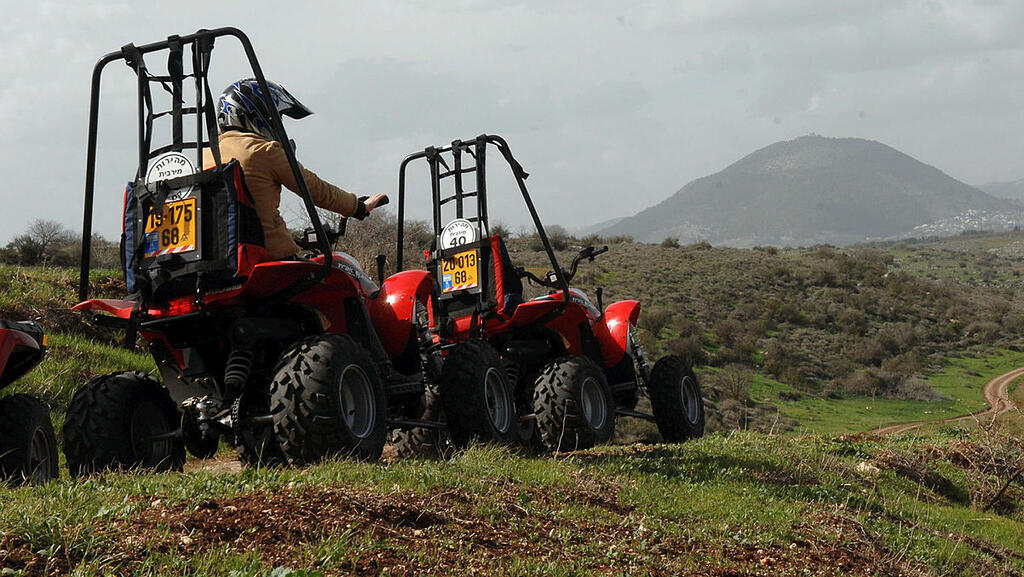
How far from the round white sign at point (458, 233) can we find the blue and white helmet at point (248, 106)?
11.5 feet

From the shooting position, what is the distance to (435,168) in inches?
424

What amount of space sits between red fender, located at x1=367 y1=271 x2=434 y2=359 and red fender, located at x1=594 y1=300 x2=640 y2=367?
3.31 meters

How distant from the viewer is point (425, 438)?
9656 millimetres

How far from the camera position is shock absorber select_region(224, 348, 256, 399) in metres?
6.36

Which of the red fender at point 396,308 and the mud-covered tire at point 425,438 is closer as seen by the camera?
the red fender at point 396,308

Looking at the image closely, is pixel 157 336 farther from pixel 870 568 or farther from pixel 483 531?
pixel 870 568

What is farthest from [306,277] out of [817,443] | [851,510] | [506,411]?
[817,443]

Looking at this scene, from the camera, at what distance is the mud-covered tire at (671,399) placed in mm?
11180

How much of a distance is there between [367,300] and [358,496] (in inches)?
110

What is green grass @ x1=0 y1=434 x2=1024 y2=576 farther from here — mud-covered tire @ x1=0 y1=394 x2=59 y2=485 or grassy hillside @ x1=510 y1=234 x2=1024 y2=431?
grassy hillside @ x1=510 y1=234 x2=1024 y2=431

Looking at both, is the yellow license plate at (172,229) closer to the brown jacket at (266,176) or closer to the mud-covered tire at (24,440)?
the brown jacket at (266,176)

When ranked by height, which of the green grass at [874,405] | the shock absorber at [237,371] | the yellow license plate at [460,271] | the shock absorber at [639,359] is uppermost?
the yellow license plate at [460,271]

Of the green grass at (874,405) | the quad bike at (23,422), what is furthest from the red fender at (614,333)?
the green grass at (874,405)

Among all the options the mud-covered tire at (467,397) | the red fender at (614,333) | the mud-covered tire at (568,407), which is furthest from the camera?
the red fender at (614,333)
